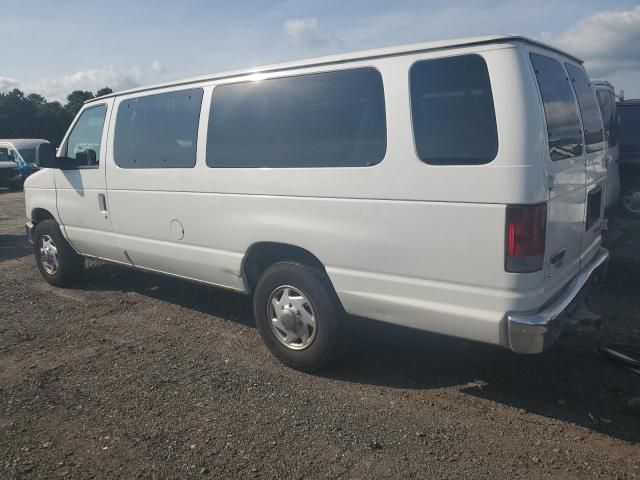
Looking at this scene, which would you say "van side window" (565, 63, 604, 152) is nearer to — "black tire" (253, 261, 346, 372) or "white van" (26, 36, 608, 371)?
"white van" (26, 36, 608, 371)

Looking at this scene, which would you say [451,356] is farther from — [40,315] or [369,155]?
[40,315]

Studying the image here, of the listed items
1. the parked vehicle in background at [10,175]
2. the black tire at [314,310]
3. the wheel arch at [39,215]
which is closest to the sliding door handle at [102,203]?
the wheel arch at [39,215]

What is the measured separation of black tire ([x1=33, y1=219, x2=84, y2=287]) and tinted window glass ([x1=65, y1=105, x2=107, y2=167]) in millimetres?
925

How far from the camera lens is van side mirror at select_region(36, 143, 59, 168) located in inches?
221

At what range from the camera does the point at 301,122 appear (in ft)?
12.8

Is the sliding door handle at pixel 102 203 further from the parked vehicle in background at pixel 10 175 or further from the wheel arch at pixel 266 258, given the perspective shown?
the parked vehicle in background at pixel 10 175

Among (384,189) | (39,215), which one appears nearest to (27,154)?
(39,215)

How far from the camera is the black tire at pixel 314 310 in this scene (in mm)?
3867

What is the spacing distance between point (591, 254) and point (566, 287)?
0.73 meters

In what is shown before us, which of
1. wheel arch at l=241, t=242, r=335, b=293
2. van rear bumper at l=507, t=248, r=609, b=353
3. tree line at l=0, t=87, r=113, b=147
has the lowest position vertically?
van rear bumper at l=507, t=248, r=609, b=353

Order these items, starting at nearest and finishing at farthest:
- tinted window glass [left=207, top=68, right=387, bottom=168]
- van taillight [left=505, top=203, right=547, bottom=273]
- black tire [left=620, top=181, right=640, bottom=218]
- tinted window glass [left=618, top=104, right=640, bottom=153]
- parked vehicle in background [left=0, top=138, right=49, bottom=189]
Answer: van taillight [left=505, top=203, right=547, bottom=273] → tinted window glass [left=207, top=68, right=387, bottom=168] → tinted window glass [left=618, top=104, right=640, bottom=153] → black tire [left=620, top=181, right=640, bottom=218] → parked vehicle in background [left=0, top=138, right=49, bottom=189]

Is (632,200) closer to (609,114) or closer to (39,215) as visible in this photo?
(609,114)

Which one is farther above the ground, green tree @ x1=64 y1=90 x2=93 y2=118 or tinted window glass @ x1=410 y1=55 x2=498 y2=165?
green tree @ x1=64 y1=90 x2=93 y2=118

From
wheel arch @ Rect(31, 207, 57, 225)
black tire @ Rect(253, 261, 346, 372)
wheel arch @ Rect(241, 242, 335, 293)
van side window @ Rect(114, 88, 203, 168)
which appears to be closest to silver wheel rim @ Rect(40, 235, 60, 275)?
wheel arch @ Rect(31, 207, 57, 225)
